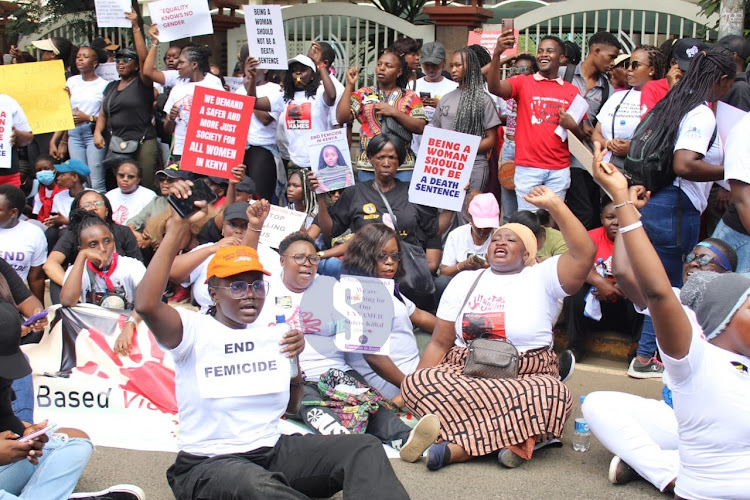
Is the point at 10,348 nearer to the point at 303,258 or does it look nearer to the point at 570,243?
the point at 303,258

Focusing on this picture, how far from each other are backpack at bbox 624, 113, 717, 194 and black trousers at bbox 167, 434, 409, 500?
9.33ft

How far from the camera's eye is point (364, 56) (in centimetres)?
1220

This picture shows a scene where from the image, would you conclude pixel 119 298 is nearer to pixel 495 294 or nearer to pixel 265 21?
pixel 495 294

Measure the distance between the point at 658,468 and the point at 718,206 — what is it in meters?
2.82

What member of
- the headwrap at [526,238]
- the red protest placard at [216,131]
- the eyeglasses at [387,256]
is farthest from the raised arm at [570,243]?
the red protest placard at [216,131]

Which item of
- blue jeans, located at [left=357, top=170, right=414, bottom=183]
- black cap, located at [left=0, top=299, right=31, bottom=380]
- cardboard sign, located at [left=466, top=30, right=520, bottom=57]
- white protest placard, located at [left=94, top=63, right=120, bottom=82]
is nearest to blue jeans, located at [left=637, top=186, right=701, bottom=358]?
blue jeans, located at [left=357, top=170, right=414, bottom=183]

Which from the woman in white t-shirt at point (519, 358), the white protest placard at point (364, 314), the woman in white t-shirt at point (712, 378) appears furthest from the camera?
the white protest placard at point (364, 314)

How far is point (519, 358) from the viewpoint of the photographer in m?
5.43

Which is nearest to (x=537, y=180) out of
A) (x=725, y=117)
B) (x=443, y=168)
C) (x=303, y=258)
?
(x=443, y=168)

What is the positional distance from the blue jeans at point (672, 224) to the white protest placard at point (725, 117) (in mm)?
457

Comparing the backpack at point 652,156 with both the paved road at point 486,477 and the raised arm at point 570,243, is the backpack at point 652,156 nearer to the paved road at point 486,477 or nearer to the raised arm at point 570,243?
the raised arm at point 570,243

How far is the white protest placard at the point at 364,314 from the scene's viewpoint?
19.0 ft

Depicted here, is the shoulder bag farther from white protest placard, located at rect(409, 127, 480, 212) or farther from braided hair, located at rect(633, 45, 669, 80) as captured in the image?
braided hair, located at rect(633, 45, 669, 80)

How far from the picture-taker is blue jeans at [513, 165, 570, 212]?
7.71m
